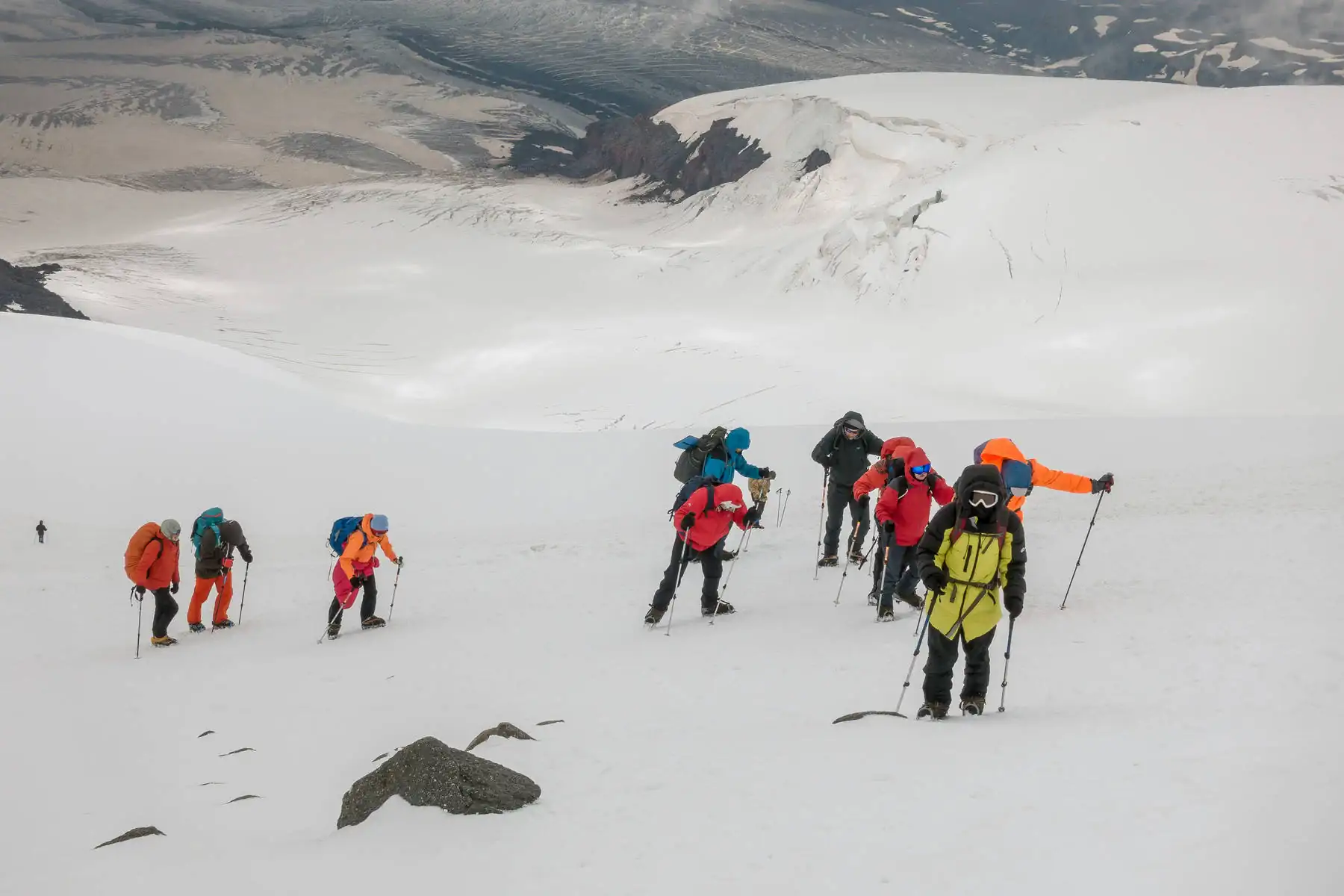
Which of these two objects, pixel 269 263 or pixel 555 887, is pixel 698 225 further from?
pixel 555 887

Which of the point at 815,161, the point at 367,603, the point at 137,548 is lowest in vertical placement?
the point at 367,603

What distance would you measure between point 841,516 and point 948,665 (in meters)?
4.83

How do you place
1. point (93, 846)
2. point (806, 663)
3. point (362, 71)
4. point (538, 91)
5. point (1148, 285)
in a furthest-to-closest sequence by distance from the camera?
point (538, 91), point (362, 71), point (1148, 285), point (806, 663), point (93, 846)

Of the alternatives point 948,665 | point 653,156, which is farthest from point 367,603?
point 653,156

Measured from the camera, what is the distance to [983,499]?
226 inches

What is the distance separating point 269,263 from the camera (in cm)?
5362

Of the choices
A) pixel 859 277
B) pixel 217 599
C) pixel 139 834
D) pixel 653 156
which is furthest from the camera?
pixel 653 156

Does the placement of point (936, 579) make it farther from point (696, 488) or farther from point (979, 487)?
point (696, 488)

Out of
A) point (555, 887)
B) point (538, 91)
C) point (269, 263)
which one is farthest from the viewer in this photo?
point (538, 91)

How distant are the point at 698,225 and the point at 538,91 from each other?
70.4 meters

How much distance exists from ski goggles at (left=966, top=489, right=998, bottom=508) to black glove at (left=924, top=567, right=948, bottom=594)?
43 cm

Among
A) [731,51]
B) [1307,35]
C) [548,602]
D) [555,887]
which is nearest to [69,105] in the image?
[731,51]

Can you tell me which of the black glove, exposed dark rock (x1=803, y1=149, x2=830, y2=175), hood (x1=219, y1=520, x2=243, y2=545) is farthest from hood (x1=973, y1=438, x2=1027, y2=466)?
exposed dark rock (x1=803, y1=149, x2=830, y2=175)

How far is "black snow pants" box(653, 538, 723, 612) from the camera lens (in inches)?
367
